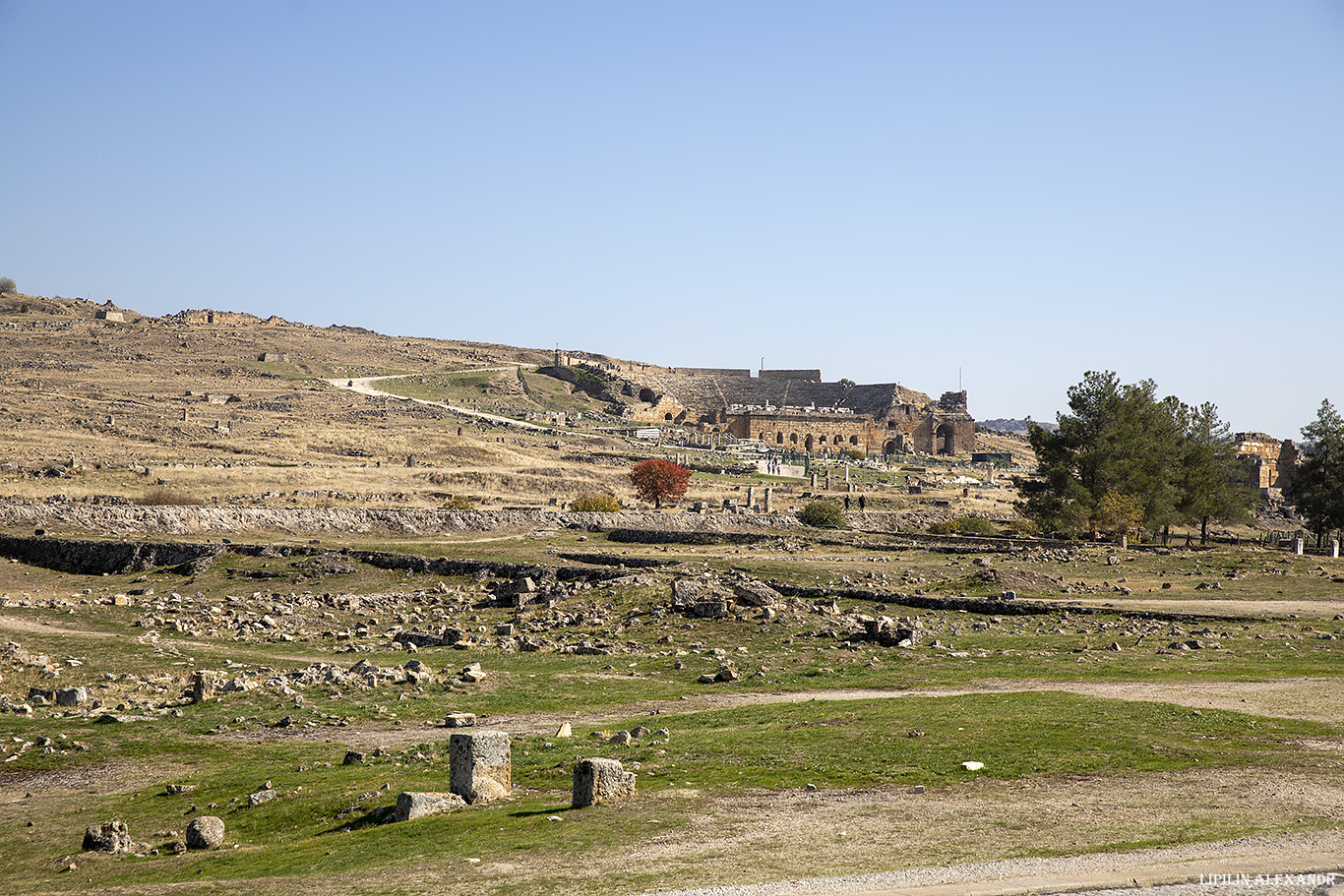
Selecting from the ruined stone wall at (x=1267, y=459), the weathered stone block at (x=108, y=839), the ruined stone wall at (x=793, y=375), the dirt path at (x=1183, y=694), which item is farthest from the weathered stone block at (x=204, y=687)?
the ruined stone wall at (x=793, y=375)

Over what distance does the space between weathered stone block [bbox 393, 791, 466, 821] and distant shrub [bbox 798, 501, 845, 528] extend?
38.9 metres

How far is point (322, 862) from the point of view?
10398mm

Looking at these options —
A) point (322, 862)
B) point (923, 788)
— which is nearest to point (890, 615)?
point (923, 788)

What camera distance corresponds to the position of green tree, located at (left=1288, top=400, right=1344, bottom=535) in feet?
148

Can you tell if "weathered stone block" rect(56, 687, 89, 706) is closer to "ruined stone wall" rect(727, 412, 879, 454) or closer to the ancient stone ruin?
the ancient stone ruin

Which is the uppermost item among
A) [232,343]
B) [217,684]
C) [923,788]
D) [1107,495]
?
[232,343]

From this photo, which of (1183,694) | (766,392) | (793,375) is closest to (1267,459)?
(766,392)

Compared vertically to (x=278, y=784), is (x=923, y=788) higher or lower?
higher

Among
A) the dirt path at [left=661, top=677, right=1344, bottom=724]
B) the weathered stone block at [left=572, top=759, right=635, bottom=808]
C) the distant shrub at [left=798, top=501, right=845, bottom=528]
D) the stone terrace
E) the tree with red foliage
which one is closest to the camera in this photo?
the weathered stone block at [left=572, top=759, right=635, bottom=808]

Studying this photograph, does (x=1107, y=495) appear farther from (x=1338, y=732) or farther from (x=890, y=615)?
(x=1338, y=732)

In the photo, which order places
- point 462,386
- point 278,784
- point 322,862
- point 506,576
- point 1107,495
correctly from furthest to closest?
point 462,386 → point 1107,495 → point 506,576 → point 278,784 → point 322,862

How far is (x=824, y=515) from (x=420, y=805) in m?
39.2

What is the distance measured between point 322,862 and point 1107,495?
127 feet

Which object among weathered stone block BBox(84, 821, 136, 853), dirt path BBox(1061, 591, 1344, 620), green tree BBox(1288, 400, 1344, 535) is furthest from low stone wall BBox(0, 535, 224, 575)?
green tree BBox(1288, 400, 1344, 535)
